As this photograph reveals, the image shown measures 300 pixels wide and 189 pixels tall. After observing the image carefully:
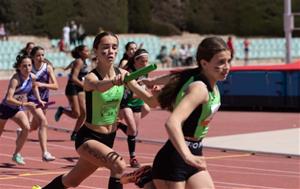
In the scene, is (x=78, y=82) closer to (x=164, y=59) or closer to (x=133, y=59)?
(x=133, y=59)

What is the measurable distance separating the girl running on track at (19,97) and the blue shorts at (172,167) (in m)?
6.41

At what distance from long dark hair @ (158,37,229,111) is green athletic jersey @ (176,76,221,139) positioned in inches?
2.6

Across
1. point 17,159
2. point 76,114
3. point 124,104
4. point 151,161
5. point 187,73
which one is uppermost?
point 187,73

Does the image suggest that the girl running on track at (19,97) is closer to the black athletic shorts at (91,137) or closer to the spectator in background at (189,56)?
the black athletic shorts at (91,137)

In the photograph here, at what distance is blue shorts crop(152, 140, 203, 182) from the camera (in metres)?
6.49

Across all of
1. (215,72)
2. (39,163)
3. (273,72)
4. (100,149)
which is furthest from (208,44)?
(273,72)

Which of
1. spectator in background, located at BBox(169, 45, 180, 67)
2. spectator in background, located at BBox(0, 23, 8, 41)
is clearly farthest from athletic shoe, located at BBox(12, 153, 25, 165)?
spectator in background, located at BBox(169, 45, 180, 67)

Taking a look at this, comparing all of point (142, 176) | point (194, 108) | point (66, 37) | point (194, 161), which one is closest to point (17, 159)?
point (142, 176)

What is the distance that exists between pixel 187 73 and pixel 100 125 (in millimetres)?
2277

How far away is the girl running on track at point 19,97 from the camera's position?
12703 millimetres

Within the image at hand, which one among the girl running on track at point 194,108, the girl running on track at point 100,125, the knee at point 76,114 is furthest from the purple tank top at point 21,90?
the girl running on track at point 194,108

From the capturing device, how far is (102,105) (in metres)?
8.75

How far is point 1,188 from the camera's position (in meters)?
11.2

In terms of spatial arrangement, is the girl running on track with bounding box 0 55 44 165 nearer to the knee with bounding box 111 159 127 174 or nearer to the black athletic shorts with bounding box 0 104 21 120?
the black athletic shorts with bounding box 0 104 21 120
